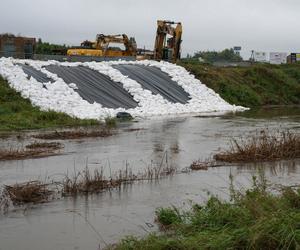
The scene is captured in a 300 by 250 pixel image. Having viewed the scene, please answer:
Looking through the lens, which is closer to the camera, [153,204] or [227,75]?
[153,204]

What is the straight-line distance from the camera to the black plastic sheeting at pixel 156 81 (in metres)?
24.8

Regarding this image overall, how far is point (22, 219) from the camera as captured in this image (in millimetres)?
6391

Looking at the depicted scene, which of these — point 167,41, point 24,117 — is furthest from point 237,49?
point 24,117

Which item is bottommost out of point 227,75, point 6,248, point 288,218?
point 6,248

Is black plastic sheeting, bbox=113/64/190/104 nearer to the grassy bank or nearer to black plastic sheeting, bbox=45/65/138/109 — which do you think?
black plastic sheeting, bbox=45/65/138/109

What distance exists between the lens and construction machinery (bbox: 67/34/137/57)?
32.8 metres

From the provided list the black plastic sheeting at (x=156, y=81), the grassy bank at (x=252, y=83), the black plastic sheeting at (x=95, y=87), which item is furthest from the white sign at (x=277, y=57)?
the black plastic sheeting at (x=95, y=87)

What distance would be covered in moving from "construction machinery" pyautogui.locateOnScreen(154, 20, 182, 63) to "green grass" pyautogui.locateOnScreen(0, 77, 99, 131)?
15.8 meters

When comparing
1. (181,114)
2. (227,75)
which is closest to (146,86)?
(181,114)

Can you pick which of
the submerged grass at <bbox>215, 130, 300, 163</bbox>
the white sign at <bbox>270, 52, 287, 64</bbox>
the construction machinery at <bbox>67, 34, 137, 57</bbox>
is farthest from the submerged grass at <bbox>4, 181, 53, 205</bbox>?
the white sign at <bbox>270, 52, 287, 64</bbox>

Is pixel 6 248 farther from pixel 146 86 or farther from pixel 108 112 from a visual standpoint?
pixel 146 86

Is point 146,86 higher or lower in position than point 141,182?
higher

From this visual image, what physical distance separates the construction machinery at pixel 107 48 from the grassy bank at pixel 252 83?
3.73 meters

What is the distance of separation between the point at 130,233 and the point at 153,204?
51.7 inches
